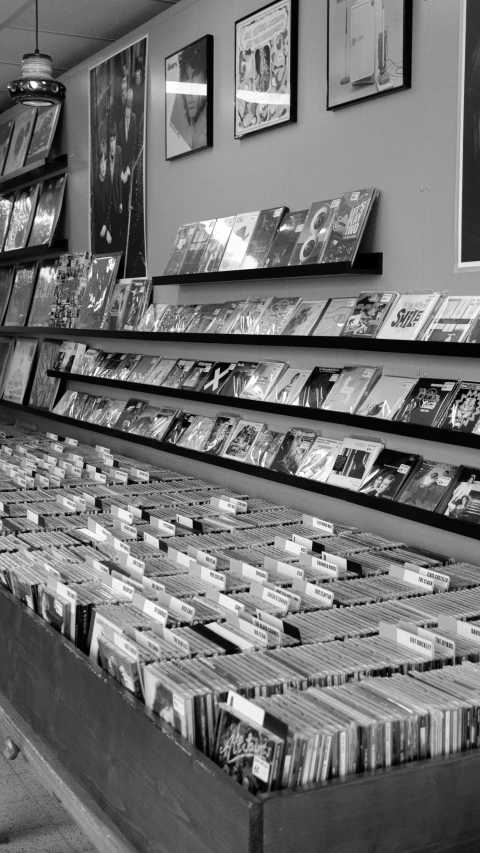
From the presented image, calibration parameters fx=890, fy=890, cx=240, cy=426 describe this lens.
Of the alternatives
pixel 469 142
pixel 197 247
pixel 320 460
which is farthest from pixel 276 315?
pixel 469 142

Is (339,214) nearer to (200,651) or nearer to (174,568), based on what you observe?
(174,568)

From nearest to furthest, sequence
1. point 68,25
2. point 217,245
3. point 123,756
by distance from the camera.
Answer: point 123,756 < point 217,245 < point 68,25

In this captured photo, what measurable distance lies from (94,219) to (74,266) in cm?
39

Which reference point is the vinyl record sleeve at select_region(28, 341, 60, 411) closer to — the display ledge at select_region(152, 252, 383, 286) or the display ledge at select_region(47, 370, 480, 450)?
the display ledge at select_region(47, 370, 480, 450)

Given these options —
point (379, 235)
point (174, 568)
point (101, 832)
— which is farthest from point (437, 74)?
point (101, 832)

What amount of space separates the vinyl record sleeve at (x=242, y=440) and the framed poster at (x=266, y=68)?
134 cm

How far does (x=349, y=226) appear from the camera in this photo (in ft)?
11.1

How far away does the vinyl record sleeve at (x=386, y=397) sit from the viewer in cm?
318

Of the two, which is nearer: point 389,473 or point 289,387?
point 389,473

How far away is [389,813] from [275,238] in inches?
107

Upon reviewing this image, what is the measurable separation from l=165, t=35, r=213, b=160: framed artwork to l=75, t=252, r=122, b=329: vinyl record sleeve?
0.91m

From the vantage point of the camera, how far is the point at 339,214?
11.4 feet

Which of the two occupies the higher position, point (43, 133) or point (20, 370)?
point (43, 133)

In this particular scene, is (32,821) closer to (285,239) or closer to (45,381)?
Answer: (285,239)
